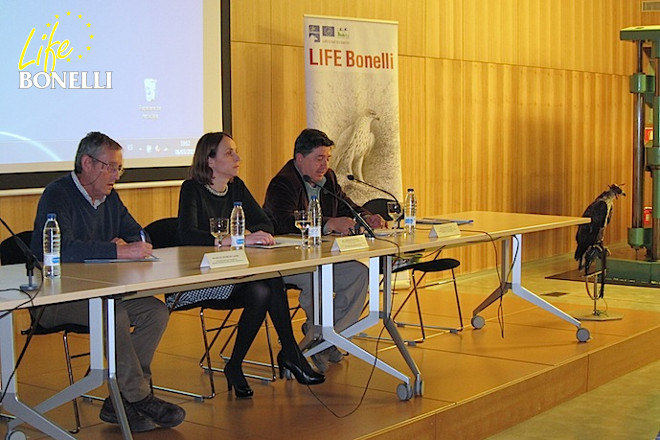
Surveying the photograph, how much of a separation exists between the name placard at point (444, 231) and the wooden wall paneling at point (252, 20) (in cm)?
234

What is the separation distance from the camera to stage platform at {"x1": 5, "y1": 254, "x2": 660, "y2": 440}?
145 inches

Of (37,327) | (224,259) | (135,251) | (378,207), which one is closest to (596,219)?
(378,207)

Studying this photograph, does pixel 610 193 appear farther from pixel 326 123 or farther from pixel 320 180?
pixel 320 180

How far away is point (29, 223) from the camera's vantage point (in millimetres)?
5262

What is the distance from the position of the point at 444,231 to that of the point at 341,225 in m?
0.47

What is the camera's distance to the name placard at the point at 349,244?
3.97 metres

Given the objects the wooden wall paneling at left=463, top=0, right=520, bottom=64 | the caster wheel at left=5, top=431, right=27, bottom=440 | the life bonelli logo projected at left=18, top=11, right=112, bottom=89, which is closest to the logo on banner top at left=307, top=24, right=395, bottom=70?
the life bonelli logo projected at left=18, top=11, right=112, bottom=89

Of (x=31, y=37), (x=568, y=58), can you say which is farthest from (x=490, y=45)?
(x=31, y=37)

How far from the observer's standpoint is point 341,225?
458 centimetres

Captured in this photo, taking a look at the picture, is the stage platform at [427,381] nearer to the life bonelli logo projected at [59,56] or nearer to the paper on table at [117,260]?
the paper on table at [117,260]

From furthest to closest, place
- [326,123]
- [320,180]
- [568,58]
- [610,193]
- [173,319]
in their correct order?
[568,58]
[610,193]
[326,123]
[173,319]
[320,180]

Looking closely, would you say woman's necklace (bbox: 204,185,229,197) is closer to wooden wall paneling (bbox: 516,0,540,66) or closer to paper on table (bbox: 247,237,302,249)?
paper on table (bbox: 247,237,302,249)

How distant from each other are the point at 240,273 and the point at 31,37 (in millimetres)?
2437

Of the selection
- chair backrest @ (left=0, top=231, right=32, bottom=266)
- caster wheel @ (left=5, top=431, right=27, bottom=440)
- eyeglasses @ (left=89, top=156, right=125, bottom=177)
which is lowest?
caster wheel @ (left=5, top=431, right=27, bottom=440)
